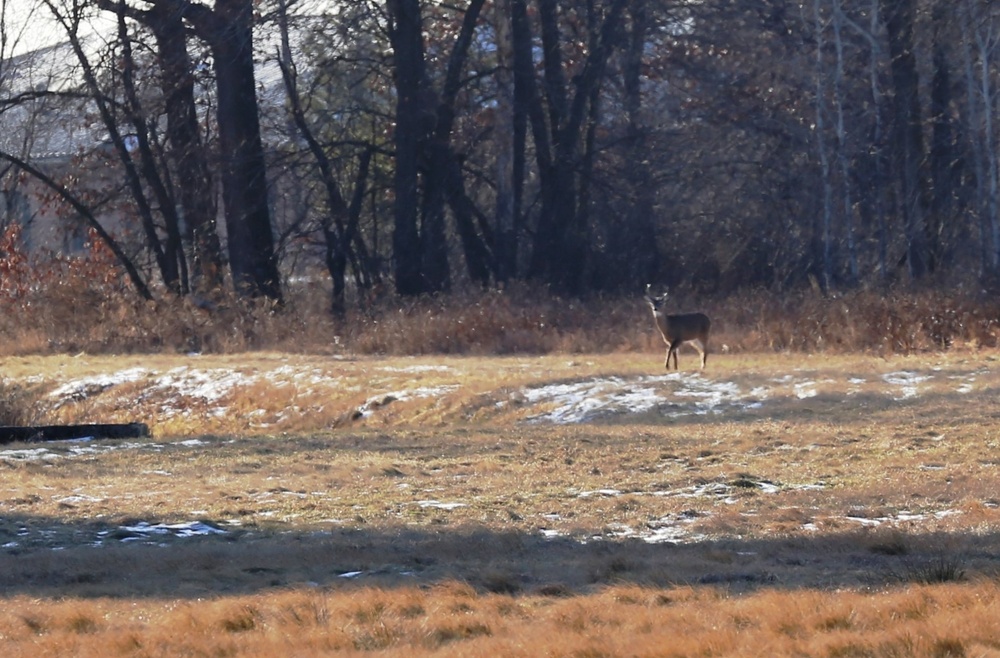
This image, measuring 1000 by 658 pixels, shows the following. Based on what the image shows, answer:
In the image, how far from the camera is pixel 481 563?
8.38 meters

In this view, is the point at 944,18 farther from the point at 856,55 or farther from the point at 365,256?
the point at 365,256

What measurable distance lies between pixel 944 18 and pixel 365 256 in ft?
49.6

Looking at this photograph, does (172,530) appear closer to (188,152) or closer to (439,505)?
(439,505)

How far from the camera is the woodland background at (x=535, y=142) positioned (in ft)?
108

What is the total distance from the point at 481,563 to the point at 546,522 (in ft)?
5.29

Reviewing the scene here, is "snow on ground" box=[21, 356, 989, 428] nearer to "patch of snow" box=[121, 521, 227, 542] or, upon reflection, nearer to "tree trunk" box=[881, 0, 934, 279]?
"patch of snow" box=[121, 521, 227, 542]

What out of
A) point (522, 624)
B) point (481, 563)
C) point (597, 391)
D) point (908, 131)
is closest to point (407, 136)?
point (908, 131)

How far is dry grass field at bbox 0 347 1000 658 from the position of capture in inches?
253

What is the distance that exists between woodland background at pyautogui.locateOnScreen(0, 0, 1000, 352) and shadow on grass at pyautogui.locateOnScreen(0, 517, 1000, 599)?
2249 cm

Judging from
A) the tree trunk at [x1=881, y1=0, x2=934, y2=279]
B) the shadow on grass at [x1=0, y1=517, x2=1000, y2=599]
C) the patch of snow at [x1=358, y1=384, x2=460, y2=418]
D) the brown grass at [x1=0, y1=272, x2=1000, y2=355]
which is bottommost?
the patch of snow at [x1=358, y1=384, x2=460, y2=418]

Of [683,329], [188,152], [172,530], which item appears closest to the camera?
[172,530]

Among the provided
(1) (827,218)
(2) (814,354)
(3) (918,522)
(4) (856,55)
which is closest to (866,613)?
(3) (918,522)

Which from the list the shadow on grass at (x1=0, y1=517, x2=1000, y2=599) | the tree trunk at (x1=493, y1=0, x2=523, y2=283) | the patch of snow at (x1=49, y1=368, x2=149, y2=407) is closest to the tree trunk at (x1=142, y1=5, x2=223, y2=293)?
the tree trunk at (x1=493, y1=0, x2=523, y2=283)

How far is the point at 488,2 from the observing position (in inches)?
1463
